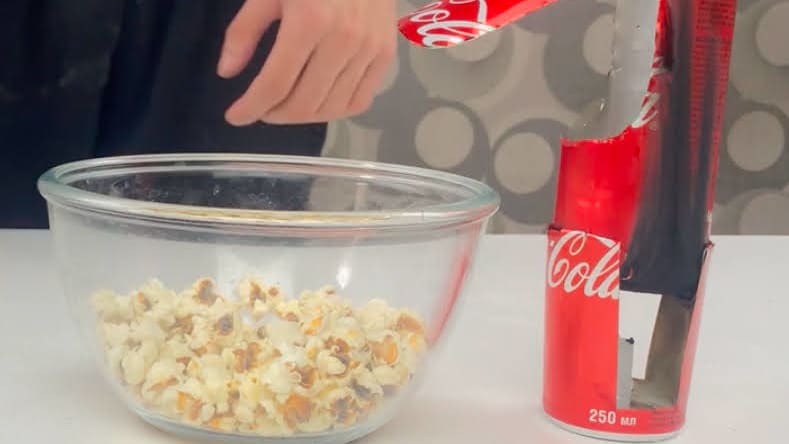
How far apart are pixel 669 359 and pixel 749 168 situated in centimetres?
103

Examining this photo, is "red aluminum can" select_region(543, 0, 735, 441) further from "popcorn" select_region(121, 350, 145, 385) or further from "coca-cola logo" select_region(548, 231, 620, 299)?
"popcorn" select_region(121, 350, 145, 385)

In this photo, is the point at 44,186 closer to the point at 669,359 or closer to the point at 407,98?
the point at 669,359

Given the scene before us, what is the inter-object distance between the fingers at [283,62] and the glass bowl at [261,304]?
142 mm

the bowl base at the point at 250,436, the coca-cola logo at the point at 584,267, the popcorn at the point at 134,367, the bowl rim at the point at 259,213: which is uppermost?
the bowl rim at the point at 259,213

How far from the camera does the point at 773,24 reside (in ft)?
4.34

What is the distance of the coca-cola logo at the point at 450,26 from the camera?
0.38m

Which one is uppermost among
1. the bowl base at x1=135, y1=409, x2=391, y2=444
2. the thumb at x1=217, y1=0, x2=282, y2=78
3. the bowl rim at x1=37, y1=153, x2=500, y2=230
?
the thumb at x1=217, y1=0, x2=282, y2=78

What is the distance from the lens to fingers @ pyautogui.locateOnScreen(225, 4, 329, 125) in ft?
1.81

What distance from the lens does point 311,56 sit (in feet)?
1.93

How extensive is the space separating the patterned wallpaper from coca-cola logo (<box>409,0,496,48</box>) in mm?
929

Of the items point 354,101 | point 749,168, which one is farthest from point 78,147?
point 749,168

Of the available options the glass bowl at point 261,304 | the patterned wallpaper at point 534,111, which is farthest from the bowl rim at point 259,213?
the patterned wallpaper at point 534,111

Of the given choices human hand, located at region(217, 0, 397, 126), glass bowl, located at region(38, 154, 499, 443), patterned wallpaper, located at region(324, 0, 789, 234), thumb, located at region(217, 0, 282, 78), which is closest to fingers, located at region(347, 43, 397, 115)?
human hand, located at region(217, 0, 397, 126)

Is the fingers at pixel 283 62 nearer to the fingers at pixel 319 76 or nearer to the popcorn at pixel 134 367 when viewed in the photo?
the fingers at pixel 319 76
